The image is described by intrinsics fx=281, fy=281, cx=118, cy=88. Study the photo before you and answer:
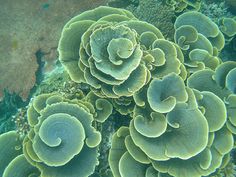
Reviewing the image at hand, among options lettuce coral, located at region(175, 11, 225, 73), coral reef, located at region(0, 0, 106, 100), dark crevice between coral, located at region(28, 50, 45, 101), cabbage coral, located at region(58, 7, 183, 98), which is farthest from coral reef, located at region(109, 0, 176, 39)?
dark crevice between coral, located at region(28, 50, 45, 101)

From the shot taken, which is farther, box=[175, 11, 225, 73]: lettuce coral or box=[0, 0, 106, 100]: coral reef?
box=[0, 0, 106, 100]: coral reef

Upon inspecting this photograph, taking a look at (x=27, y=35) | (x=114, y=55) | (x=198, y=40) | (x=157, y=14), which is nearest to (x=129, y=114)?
(x=114, y=55)

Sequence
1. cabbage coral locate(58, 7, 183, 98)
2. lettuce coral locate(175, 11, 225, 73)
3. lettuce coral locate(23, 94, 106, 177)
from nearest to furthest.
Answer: lettuce coral locate(23, 94, 106, 177), cabbage coral locate(58, 7, 183, 98), lettuce coral locate(175, 11, 225, 73)

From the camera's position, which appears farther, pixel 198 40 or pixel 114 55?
pixel 198 40

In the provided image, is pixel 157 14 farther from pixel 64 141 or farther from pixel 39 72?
pixel 64 141

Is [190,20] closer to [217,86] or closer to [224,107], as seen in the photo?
[217,86]

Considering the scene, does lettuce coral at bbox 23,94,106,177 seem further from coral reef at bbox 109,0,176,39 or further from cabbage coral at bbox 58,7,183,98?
coral reef at bbox 109,0,176,39

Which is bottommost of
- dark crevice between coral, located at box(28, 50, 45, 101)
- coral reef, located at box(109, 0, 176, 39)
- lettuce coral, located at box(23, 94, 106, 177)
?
dark crevice between coral, located at box(28, 50, 45, 101)

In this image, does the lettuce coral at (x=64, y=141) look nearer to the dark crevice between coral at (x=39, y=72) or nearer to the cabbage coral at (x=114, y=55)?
the cabbage coral at (x=114, y=55)

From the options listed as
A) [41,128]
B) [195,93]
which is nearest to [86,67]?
[41,128]
